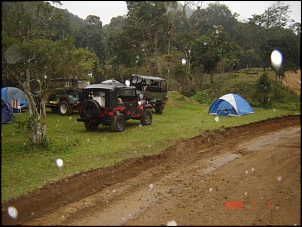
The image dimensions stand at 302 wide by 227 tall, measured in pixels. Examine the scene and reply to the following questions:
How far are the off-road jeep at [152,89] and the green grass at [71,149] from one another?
517 cm

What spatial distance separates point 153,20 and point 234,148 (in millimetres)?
12101

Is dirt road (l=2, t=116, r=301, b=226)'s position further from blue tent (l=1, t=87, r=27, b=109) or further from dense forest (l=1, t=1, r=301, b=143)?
blue tent (l=1, t=87, r=27, b=109)

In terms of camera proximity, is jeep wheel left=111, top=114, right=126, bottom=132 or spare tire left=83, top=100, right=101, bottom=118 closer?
spare tire left=83, top=100, right=101, bottom=118

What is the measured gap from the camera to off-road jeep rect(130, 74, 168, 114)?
65.4ft

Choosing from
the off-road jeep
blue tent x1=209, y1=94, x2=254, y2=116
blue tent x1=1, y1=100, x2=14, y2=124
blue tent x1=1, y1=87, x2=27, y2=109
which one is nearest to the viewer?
blue tent x1=1, y1=100, x2=14, y2=124

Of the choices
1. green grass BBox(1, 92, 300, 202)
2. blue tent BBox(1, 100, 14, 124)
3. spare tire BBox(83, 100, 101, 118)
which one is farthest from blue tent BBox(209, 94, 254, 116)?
blue tent BBox(1, 100, 14, 124)

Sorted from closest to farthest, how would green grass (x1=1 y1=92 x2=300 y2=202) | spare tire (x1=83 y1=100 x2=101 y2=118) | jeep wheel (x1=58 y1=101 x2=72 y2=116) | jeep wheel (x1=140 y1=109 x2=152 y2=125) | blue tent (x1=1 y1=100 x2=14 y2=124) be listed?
green grass (x1=1 y1=92 x2=300 y2=202) < spare tire (x1=83 y1=100 x2=101 y2=118) < blue tent (x1=1 y1=100 x2=14 y2=124) < jeep wheel (x1=140 y1=109 x2=152 y2=125) < jeep wheel (x1=58 y1=101 x2=72 y2=116)

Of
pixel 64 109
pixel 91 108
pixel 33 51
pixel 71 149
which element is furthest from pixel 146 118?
pixel 33 51

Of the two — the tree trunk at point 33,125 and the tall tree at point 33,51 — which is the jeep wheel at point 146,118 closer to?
the tall tree at point 33,51

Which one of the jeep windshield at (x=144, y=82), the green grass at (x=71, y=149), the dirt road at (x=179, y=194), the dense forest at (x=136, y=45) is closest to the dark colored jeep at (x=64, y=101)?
the dense forest at (x=136, y=45)

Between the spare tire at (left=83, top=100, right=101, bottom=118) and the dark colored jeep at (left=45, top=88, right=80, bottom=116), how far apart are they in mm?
5328

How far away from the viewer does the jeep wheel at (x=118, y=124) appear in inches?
488

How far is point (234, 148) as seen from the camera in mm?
10406

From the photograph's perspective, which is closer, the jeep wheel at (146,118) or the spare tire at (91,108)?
the spare tire at (91,108)
